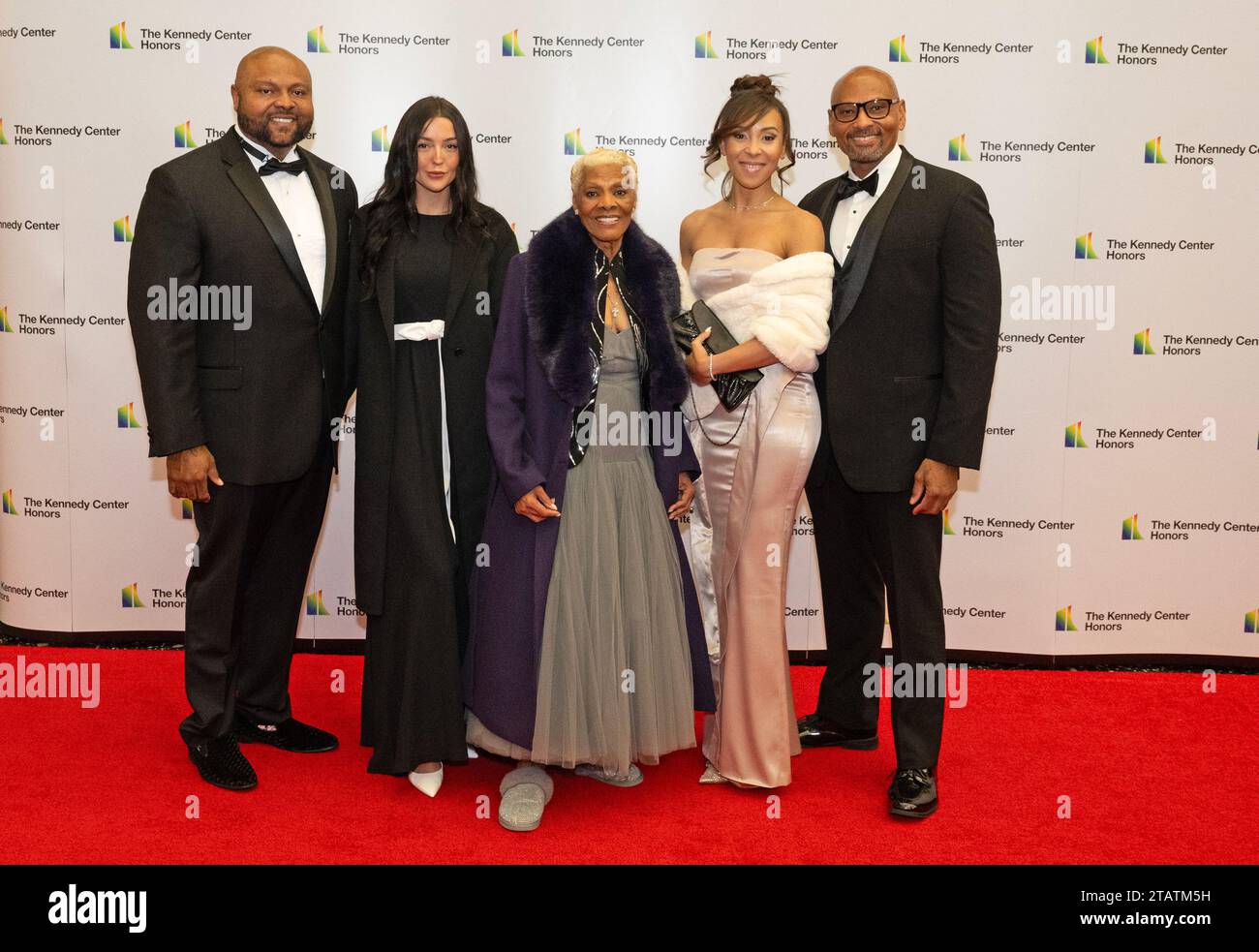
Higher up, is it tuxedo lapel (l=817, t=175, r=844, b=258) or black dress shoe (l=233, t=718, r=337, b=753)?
tuxedo lapel (l=817, t=175, r=844, b=258)

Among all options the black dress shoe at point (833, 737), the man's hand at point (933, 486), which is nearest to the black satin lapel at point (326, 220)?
the man's hand at point (933, 486)

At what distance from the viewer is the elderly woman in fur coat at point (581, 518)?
130 inches

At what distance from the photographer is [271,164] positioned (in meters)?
3.54

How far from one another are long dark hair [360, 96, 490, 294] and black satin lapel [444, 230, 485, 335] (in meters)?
0.05

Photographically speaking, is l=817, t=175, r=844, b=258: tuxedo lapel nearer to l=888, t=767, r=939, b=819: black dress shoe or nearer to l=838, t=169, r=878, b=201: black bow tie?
l=838, t=169, r=878, b=201: black bow tie

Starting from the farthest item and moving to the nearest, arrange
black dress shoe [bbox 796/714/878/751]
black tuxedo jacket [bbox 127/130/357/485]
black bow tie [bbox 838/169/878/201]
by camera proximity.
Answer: black dress shoe [bbox 796/714/878/751], black bow tie [bbox 838/169/878/201], black tuxedo jacket [bbox 127/130/357/485]

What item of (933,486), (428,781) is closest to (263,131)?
(428,781)

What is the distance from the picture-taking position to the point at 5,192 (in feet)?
15.8

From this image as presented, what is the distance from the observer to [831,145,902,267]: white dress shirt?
351 cm

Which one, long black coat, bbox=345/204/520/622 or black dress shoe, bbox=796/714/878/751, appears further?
black dress shoe, bbox=796/714/878/751

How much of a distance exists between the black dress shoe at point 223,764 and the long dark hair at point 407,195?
5.14ft

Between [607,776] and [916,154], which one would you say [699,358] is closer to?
[607,776]

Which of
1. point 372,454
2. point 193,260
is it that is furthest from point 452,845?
point 193,260

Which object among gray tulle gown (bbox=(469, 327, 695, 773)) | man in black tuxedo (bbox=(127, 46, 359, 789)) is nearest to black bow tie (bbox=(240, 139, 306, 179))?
man in black tuxedo (bbox=(127, 46, 359, 789))
